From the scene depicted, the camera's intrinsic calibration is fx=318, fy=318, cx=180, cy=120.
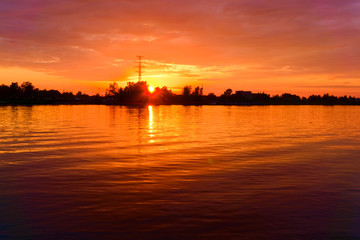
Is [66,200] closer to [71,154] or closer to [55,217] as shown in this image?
[55,217]

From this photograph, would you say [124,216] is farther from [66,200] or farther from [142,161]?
[142,161]

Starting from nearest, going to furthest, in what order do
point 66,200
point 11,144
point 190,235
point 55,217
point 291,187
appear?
point 190,235, point 55,217, point 66,200, point 291,187, point 11,144

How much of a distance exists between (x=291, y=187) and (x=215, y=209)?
16.7 ft

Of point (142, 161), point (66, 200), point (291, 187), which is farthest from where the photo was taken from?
point (142, 161)

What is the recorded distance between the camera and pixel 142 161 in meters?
21.3

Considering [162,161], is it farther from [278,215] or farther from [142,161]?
[278,215]

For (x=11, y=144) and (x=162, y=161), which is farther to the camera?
(x=11, y=144)

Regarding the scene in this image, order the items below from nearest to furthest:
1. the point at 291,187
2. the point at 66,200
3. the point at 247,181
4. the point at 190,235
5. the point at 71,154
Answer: the point at 190,235
the point at 66,200
the point at 291,187
the point at 247,181
the point at 71,154

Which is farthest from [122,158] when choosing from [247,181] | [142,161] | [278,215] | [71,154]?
[278,215]

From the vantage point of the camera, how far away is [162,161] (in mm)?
21359

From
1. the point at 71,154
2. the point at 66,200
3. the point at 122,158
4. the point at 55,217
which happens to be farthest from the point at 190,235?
the point at 71,154

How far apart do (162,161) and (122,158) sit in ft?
9.76

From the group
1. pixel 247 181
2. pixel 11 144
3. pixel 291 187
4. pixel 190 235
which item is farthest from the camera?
pixel 11 144

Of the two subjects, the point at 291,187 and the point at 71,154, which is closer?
the point at 291,187
